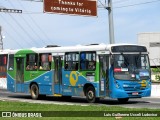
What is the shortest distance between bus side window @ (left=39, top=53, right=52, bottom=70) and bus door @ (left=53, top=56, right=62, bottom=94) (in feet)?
1.61

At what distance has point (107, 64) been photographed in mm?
23469

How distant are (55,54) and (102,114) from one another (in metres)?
11.0

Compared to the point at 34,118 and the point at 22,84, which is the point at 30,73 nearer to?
the point at 22,84

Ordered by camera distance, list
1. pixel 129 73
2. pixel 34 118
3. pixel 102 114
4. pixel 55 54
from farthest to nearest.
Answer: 1. pixel 55 54
2. pixel 129 73
3. pixel 102 114
4. pixel 34 118

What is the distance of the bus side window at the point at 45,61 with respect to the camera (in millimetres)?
27109

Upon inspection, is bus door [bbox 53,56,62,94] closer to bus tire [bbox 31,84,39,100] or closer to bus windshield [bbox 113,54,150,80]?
bus tire [bbox 31,84,39,100]

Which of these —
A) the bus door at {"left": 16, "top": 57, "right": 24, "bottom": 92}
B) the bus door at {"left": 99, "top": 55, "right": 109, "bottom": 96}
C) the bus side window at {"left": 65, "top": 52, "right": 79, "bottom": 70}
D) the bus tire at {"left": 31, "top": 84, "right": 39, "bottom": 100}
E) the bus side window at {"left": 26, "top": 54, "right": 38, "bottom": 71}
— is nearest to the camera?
the bus door at {"left": 99, "top": 55, "right": 109, "bottom": 96}

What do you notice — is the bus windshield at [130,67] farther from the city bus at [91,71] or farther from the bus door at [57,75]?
the bus door at [57,75]

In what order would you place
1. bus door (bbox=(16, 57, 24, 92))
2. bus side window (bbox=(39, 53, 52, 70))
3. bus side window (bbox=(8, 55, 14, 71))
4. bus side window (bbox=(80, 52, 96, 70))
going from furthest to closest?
bus side window (bbox=(8, 55, 14, 71)), bus door (bbox=(16, 57, 24, 92)), bus side window (bbox=(39, 53, 52, 70)), bus side window (bbox=(80, 52, 96, 70))

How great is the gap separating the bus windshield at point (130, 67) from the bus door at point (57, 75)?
4058 millimetres

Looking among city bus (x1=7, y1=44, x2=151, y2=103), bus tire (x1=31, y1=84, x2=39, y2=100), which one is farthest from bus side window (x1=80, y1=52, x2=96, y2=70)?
bus tire (x1=31, y1=84, x2=39, y2=100)

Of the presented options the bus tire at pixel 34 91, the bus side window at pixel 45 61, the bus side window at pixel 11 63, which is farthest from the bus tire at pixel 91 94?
the bus side window at pixel 11 63

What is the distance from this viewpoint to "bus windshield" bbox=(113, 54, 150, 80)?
23.3m

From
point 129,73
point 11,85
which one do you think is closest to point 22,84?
point 11,85
